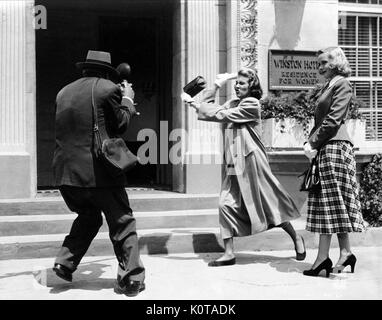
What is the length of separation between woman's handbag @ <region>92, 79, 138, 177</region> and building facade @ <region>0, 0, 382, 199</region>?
3.23m

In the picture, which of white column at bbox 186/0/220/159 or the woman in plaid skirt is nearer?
the woman in plaid skirt

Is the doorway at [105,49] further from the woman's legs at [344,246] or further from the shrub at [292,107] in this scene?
the woman's legs at [344,246]

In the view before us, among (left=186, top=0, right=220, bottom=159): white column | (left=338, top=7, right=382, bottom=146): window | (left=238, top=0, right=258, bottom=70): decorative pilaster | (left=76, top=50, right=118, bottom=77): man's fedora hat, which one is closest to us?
(left=76, top=50, right=118, bottom=77): man's fedora hat

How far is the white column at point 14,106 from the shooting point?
709cm

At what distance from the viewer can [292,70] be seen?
818 centimetres

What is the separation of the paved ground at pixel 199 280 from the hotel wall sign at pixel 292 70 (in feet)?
10.3

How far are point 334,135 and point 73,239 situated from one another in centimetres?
253

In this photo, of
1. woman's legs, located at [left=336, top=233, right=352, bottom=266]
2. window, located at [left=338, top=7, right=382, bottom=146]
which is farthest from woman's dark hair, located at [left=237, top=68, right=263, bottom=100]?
window, located at [left=338, top=7, right=382, bottom=146]

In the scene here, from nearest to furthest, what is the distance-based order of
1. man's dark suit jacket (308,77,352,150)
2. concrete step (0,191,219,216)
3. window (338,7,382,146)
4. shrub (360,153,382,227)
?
man's dark suit jacket (308,77,352,150), concrete step (0,191,219,216), shrub (360,153,382,227), window (338,7,382,146)

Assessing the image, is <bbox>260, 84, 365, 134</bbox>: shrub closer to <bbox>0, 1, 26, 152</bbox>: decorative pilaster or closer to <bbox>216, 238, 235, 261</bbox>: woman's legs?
<bbox>216, 238, 235, 261</bbox>: woman's legs

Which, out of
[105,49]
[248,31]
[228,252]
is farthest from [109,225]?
[105,49]

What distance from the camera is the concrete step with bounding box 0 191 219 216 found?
6.64 meters

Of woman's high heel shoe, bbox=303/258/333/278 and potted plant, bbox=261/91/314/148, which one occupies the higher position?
potted plant, bbox=261/91/314/148
